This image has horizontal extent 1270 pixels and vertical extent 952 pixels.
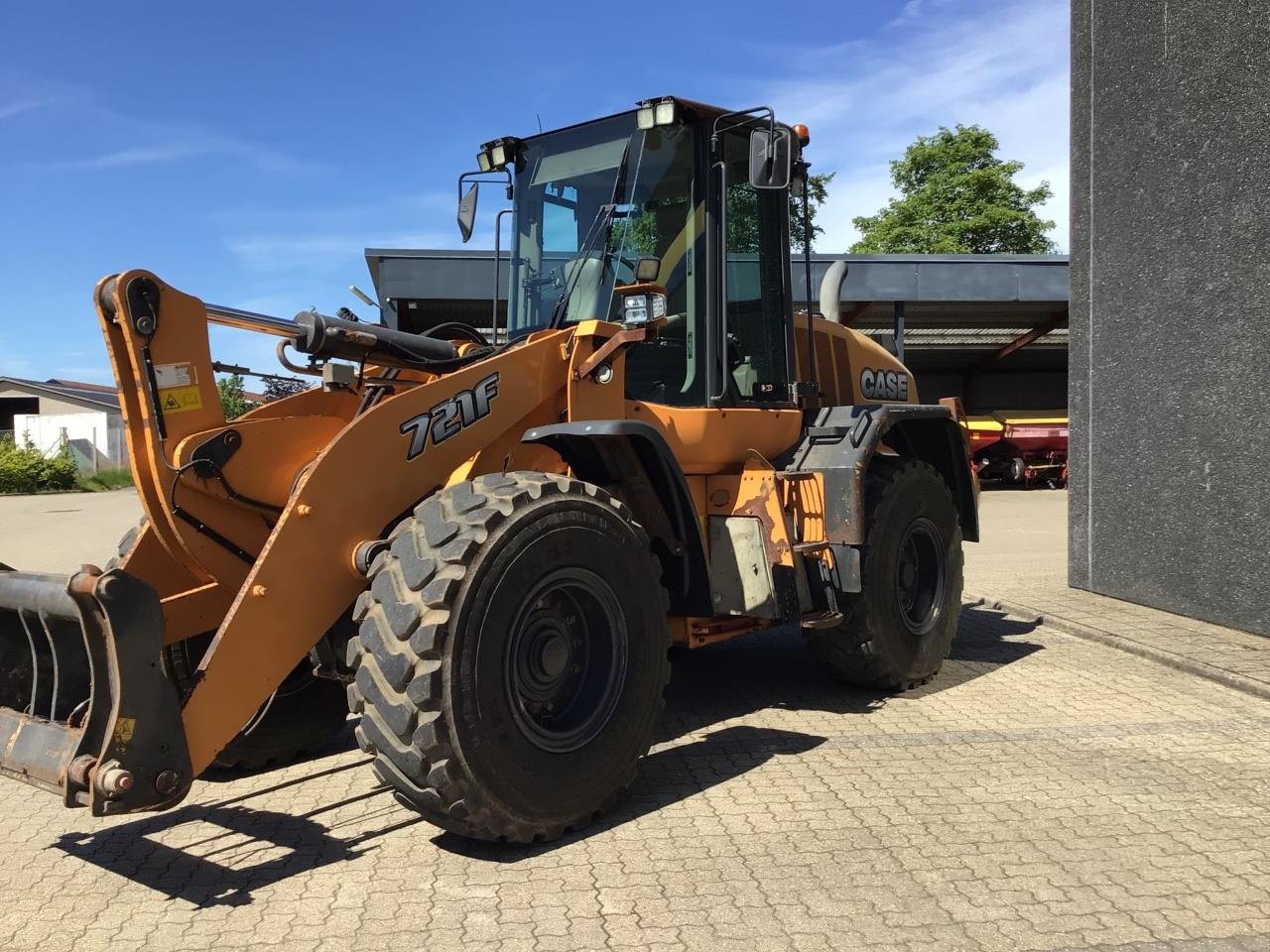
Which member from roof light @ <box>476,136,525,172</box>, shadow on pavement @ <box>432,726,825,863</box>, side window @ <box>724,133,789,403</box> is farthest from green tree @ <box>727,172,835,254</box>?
shadow on pavement @ <box>432,726,825,863</box>

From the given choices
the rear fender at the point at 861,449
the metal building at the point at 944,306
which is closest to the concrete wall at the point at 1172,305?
the rear fender at the point at 861,449

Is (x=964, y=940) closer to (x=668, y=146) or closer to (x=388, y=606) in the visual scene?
(x=388, y=606)

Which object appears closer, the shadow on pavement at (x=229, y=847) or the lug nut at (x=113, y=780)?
the lug nut at (x=113, y=780)

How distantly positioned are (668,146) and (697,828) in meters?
3.27

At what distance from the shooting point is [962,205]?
133 ft

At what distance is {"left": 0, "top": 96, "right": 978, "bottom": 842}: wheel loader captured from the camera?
3596 millimetres

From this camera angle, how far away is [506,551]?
3801 mm

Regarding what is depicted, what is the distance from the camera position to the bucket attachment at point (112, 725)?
3.22 m

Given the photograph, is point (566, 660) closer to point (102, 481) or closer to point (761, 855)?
point (761, 855)

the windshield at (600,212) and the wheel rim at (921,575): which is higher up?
the windshield at (600,212)

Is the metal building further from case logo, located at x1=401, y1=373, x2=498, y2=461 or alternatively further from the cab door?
case logo, located at x1=401, y1=373, x2=498, y2=461

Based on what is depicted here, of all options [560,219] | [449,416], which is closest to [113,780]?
[449,416]

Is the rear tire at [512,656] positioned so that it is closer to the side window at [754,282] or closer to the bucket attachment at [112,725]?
the bucket attachment at [112,725]

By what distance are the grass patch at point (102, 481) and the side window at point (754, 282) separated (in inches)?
1301
